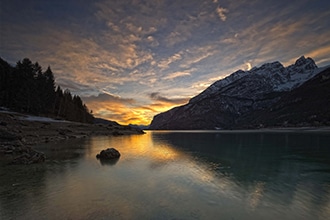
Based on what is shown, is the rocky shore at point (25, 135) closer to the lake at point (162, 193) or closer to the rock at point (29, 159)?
the rock at point (29, 159)

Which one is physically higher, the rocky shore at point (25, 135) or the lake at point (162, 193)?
the rocky shore at point (25, 135)

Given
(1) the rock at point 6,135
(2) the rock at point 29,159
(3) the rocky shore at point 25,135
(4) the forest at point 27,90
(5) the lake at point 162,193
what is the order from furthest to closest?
(4) the forest at point 27,90 → (1) the rock at point 6,135 → (3) the rocky shore at point 25,135 → (2) the rock at point 29,159 → (5) the lake at point 162,193

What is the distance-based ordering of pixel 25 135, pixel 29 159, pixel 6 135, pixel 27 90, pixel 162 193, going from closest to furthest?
pixel 162 193 < pixel 29 159 < pixel 6 135 < pixel 25 135 < pixel 27 90

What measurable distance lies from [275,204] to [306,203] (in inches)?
92.3

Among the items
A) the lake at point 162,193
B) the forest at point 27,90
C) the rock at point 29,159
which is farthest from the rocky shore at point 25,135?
the forest at point 27,90

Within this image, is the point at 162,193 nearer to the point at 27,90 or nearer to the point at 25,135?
the point at 25,135

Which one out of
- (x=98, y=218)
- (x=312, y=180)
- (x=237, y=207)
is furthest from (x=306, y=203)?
(x=98, y=218)

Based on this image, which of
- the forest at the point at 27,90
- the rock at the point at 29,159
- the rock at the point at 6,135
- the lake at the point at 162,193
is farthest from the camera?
the forest at the point at 27,90

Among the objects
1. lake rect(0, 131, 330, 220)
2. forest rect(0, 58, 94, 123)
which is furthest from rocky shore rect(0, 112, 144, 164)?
forest rect(0, 58, 94, 123)

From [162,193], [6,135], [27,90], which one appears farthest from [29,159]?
[27,90]

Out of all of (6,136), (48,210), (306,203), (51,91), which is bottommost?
(306,203)

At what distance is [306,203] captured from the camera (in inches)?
538

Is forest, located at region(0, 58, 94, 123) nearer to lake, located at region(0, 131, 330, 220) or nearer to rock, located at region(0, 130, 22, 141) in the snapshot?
rock, located at region(0, 130, 22, 141)

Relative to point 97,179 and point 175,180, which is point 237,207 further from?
point 97,179
